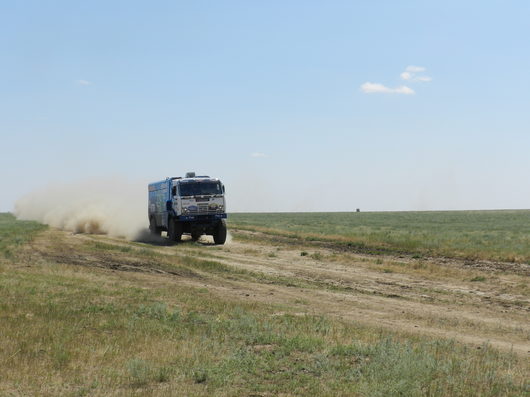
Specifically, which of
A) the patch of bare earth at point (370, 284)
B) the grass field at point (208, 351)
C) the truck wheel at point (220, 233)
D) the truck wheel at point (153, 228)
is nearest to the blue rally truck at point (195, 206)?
the truck wheel at point (220, 233)

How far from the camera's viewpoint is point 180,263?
22969 mm

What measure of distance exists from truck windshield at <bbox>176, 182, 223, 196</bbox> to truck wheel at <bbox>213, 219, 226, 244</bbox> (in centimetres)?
183

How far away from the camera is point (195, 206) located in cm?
3275

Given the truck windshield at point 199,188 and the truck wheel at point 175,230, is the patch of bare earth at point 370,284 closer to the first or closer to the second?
the truck wheel at point 175,230

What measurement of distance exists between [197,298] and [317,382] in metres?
7.27

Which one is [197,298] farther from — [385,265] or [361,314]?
[385,265]

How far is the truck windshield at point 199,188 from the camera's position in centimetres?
3284

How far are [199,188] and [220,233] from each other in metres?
2.89

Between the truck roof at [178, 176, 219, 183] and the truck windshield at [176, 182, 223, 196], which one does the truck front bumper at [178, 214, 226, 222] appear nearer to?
the truck windshield at [176, 182, 223, 196]

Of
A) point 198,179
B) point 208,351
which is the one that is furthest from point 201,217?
point 208,351

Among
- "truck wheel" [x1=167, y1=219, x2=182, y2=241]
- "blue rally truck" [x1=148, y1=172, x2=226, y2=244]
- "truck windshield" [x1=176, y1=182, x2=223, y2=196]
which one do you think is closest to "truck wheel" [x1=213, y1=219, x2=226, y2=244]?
"blue rally truck" [x1=148, y1=172, x2=226, y2=244]

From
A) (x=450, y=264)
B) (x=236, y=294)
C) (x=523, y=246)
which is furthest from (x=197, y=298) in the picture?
(x=523, y=246)

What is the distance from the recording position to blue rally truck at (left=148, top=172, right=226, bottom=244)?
108 feet

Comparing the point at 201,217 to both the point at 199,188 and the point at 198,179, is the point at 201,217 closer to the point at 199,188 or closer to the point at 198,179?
the point at 199,188
